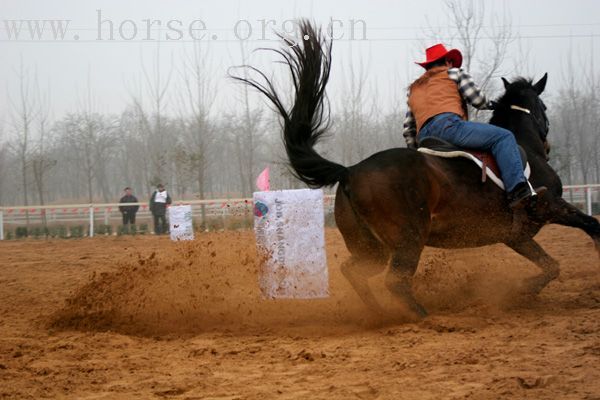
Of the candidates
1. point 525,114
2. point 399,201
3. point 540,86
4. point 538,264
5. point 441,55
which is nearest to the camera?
point 399,201

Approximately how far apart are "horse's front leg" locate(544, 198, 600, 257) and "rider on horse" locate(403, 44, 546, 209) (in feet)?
1.15

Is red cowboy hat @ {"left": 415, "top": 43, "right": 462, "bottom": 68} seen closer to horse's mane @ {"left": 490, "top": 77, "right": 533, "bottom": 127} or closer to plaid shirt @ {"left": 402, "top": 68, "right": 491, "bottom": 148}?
plaid shirt @ {"left": 402, "top": 68, "right": 491, "bottom": 148}

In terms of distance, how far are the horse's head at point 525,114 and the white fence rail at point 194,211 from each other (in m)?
7.50

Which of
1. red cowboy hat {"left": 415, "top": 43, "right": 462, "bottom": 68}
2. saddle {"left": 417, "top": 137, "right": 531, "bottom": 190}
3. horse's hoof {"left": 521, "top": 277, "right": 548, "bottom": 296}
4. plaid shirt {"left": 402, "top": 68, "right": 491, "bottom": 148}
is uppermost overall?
red cowboy hat {"left": 415, "top": 43, "right": 462, "bottom": 68}

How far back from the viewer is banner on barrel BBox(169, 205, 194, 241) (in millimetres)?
15750

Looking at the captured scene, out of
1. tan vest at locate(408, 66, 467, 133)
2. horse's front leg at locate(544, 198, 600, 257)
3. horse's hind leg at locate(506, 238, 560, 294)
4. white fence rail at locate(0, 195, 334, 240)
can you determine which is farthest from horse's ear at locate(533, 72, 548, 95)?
white fence rail at locate(0, 195, 334, 240)

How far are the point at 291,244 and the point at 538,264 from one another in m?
2.47

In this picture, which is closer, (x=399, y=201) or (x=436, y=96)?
(x=399, y=201)

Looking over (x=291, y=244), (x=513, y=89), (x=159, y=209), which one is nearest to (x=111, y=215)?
(x=159, y=209)

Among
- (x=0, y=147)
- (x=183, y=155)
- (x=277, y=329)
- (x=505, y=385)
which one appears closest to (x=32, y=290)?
(x=277, y=329)

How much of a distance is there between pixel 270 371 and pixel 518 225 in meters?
3.10

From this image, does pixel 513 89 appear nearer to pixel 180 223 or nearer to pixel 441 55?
pixel 441 55

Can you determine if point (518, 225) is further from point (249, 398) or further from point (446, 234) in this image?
point (249, 398)

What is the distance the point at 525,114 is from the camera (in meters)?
6.66
